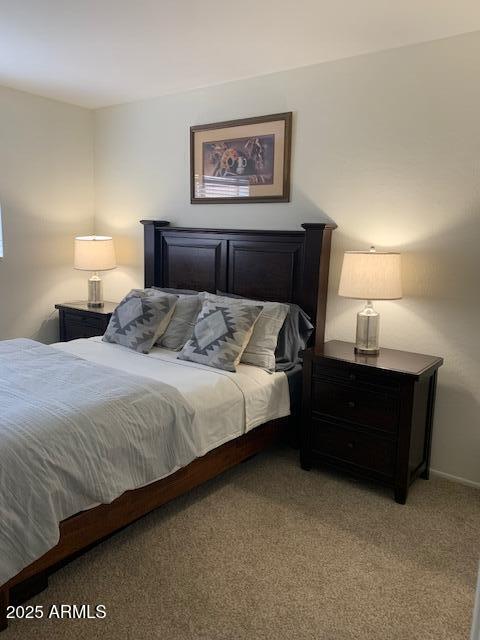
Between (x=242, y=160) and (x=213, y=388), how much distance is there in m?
1.80

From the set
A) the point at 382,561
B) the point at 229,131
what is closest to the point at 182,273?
the point at 229,131

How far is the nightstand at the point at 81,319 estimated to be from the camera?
155 inches

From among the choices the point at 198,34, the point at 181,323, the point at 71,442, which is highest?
the point at 198,34

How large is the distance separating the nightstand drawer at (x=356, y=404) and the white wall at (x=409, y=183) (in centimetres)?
47

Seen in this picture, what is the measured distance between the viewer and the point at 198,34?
2.69 m

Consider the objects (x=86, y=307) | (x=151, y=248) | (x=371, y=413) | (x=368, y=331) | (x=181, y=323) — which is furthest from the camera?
(x=86, y=307)

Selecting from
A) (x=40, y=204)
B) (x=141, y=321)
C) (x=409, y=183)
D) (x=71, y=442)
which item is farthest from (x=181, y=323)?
(x=40, y=204)

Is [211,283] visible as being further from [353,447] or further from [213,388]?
[353,447]

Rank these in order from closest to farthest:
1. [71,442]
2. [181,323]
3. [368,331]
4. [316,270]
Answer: [71,442]
[368,331]
[316,270]
[181,323]

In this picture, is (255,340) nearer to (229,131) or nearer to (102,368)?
(102,368)

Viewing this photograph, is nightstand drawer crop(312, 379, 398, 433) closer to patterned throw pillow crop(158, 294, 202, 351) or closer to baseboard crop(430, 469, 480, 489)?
baseboard crop(430, 469, 480, 489)

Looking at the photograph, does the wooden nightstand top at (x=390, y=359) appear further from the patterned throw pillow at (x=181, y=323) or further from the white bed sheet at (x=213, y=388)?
the patterned throw pillow at (x=181, y=323)

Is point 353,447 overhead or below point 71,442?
below

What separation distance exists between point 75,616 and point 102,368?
46.1 inches
